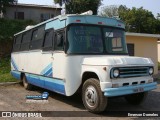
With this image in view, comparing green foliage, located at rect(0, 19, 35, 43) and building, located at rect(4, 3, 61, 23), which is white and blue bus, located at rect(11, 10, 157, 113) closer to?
green foliage, located at rect(0, 19, 35, 43)

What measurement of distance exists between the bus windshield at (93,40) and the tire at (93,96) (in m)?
1.04

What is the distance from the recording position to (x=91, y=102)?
7922 millimetres

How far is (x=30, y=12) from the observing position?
3528 centimetres

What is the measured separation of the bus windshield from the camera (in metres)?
8.40

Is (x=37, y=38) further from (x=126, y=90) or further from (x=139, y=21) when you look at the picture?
(x=139, y=21)

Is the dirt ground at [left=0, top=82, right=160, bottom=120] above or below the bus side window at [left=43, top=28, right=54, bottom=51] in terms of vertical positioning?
below

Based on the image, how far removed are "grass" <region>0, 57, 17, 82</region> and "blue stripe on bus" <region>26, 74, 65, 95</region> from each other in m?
3.53

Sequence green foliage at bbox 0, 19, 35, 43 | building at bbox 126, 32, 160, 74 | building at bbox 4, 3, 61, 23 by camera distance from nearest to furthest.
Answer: building at bbox 126, 32, 160, 74
green foliage at bbox 0, 19, 35, 43
building at bbox 4, 3, 61, 23

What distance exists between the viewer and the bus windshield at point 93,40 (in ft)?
27.6

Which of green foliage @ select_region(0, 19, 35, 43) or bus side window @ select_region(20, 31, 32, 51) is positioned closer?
bus side window @ select_region(20, 31, 32, 51)

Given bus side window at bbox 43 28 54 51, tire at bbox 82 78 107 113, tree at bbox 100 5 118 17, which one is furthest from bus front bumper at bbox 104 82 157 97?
tree at bbox 100 5 118 17

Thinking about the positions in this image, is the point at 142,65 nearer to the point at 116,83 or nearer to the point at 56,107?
the point at 116,83

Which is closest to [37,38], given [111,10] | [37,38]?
[37,38]

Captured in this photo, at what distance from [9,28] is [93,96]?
19.1m
